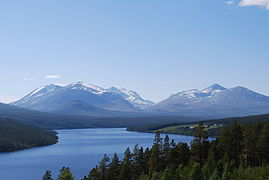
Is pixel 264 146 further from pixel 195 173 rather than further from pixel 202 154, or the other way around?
pixel 195 173

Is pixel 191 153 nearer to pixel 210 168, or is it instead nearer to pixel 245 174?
pixel 210 168

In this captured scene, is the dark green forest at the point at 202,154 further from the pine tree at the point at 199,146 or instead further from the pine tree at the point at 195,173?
the pine tree at the point at 195,173

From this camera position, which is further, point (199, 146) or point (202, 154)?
point (199, 146)

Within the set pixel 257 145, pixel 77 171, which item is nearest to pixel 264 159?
pixel 257 145

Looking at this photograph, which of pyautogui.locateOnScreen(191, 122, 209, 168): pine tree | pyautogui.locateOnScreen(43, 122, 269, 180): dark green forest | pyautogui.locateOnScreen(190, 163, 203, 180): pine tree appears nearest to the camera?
pyautogui.locateOnScreen(190, 163, 203, 180): pine tree

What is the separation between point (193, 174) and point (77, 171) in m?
75.1

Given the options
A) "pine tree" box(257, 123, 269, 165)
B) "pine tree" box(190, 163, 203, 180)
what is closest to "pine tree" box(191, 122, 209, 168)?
"pine tree" box(257, 123, 269, 165)

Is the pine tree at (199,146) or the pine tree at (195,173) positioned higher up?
the pine tree at (199,146)

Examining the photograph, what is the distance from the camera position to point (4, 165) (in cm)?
14738

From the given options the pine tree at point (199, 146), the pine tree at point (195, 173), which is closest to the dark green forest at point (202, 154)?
the pine tree at point (199, 146)

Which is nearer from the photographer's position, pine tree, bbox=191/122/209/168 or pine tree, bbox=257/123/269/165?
pine tree, bbox=257/123/269/165

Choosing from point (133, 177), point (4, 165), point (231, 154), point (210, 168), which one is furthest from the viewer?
point (4, 165)

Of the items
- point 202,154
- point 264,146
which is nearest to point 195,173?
point 202,154

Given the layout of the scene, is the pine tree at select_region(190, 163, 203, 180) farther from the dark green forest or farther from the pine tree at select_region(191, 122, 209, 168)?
the pine tree at select_region(191, 122, 209, 168)
